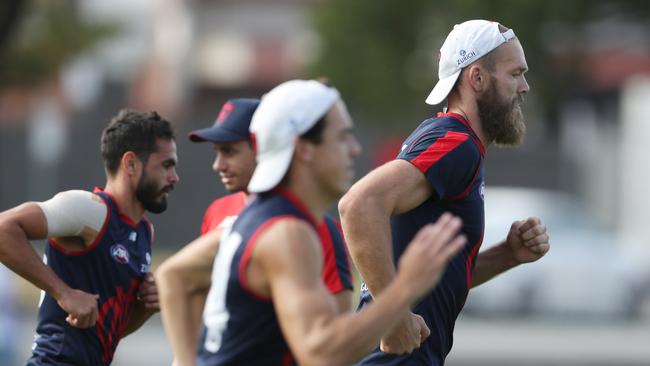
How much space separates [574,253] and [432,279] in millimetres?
17930

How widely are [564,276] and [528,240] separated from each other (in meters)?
15.6

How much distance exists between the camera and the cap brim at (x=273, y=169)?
470cm

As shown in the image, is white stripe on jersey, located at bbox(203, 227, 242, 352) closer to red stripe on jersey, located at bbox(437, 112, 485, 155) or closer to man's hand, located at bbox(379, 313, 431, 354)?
man's hand, located at bbox(379, 313, 431, 354)

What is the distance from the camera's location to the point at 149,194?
6672 mm

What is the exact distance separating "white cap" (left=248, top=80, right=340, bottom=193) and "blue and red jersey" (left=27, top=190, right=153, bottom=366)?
1.95 metres

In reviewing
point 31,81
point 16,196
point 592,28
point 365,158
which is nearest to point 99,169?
point 16,196

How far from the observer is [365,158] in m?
31.1

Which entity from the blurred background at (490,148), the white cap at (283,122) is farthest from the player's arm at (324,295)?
the blurred background at (490,148)

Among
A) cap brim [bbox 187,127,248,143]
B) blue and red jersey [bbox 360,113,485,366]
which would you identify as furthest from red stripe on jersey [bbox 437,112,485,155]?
cap brim [bbox 187,127,248,143]

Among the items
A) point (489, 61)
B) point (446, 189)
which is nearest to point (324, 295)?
point (446, 189)

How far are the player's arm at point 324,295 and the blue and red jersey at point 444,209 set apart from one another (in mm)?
1536

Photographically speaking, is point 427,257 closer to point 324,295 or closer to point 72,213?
point 324,295

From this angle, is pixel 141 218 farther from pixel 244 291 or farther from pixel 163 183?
pixel 244 291

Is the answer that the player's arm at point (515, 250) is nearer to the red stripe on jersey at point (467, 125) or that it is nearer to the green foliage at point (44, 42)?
the red stripe on jersey at point (467, 125)
